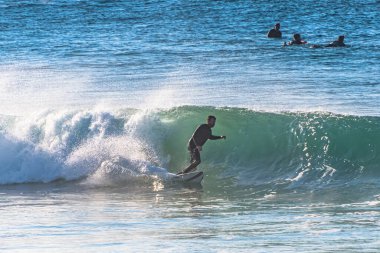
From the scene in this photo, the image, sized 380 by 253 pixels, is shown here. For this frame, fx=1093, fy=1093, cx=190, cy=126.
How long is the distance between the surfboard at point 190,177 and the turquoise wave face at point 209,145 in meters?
0.89

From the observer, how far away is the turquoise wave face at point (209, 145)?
65.5ft

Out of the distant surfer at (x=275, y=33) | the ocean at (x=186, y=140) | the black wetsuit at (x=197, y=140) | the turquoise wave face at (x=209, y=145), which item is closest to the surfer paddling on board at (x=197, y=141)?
the black wetsuit at (x=197, y=140)

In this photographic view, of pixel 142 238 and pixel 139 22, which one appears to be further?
pixel 139 22

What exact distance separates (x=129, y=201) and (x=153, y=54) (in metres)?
20.4

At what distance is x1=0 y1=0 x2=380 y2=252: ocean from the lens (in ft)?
45.4

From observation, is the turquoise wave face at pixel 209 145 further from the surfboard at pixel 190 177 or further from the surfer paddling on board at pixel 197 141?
the surfer paddling on board at pixel 197 141

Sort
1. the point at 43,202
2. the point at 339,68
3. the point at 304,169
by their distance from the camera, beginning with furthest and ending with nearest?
the point at 339,68 < the point at 304,169 < the point at 43,202

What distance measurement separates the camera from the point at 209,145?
2172cm

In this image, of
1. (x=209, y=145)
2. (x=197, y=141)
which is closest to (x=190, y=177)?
(x=197, y=141)

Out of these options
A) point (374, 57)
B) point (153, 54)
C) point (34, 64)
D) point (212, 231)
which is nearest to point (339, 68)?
point (374, 57)

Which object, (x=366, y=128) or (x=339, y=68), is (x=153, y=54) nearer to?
(x=339, y=68)

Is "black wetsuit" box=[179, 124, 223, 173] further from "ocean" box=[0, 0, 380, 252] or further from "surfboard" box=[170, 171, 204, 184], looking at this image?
"ocean" box=[0, 0, 380, 252]

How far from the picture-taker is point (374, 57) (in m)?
33.9

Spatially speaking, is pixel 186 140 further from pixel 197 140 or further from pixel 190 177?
pixel 190 177
